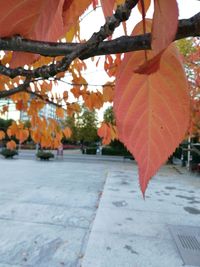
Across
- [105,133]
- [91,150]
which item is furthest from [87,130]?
[105,133]

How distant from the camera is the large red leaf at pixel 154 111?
0.27 m

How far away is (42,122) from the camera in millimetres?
2246

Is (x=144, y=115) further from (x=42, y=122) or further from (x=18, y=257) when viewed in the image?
(x=18, y=257)

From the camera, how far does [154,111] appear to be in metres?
0.28

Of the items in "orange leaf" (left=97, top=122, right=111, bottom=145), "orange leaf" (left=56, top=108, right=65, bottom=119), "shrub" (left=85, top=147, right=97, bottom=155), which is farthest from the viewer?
"shrub" (left=85, top=147, right=97, bottom=155)

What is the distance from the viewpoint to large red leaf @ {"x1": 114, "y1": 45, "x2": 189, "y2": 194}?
0.89 ft

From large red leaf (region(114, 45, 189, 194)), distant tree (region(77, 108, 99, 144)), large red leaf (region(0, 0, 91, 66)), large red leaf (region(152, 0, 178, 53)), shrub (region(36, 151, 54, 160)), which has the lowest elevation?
shrub (region(36, 151, 54, 160))

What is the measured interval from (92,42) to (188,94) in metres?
0.16

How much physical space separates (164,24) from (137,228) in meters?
5.37

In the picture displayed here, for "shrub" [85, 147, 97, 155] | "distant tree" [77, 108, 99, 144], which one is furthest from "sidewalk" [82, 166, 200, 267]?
"distant tree" [77, 108, 99, 144]

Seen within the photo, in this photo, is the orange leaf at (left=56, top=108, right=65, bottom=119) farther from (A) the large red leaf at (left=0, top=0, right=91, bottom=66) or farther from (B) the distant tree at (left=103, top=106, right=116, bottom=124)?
(A) the large red leaf at (left=0, top=0, right=91, bottom=66)

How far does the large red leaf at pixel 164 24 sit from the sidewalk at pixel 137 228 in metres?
3.66

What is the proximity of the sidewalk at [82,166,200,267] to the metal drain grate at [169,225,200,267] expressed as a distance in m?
0.09

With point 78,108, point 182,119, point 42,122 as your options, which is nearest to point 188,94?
point 182,119
